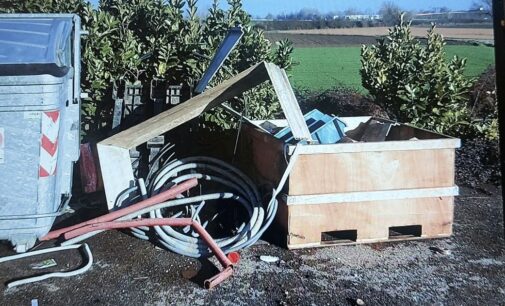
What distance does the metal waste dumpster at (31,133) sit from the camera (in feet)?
13.1

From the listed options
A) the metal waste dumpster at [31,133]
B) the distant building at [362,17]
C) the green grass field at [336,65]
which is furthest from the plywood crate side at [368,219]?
the distant building at [362,17]

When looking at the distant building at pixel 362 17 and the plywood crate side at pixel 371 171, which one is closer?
the plywood crate side at pixel 371 171

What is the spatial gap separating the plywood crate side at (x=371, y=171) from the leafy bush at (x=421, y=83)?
96.5 inches

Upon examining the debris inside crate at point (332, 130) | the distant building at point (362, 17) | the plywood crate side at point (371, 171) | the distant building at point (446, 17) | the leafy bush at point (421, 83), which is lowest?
the plywood crate side at point (371, 171)

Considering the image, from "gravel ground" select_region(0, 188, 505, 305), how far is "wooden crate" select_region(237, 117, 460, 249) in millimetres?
160

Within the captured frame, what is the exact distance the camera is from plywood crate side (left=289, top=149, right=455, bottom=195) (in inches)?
175

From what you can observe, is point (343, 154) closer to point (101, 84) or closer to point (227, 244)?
point (227, 244)

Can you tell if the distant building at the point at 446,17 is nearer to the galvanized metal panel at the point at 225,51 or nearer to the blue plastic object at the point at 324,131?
the blue plastic object at the point at 324,131

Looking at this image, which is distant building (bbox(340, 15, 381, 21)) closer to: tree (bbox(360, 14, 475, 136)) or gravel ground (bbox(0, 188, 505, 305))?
tree (bbox(360, 14, 475, 136))

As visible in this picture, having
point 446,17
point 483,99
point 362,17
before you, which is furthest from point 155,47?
point 483,99

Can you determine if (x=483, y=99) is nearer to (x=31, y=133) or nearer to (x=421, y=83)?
(x=421, y=83)

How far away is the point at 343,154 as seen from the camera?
449cm

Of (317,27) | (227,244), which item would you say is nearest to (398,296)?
(227,244)

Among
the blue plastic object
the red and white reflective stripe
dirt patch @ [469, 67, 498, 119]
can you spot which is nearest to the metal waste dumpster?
the red and white reflective stripe
